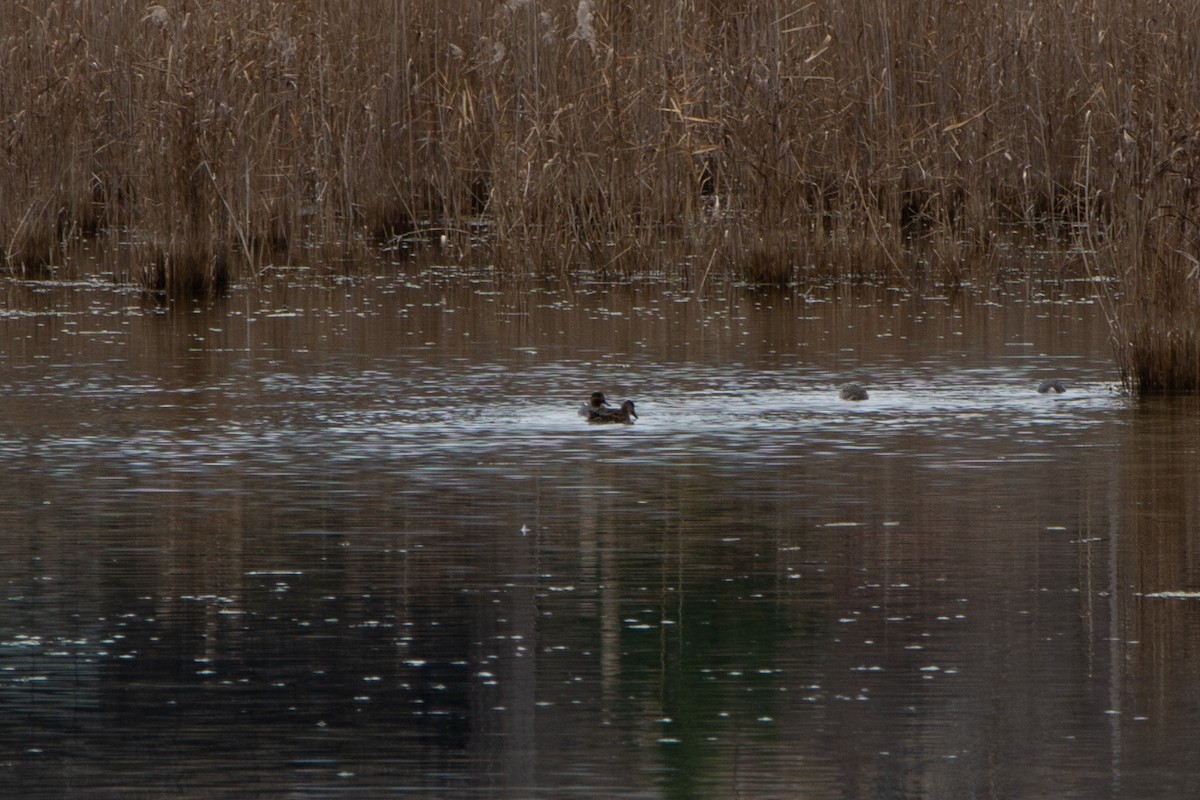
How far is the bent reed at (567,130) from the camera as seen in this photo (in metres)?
15.7

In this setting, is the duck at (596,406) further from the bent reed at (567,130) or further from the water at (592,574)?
the bent reed at (567,130)

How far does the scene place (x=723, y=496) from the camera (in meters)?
8.09

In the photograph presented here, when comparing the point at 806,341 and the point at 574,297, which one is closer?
the point at 806,341

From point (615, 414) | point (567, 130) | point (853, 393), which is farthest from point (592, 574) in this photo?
point (567, 130)

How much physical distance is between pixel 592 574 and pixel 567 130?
396 inches

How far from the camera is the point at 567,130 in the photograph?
649 inches

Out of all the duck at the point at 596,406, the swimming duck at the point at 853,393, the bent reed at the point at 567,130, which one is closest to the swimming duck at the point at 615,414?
the duck at the point at 596,406

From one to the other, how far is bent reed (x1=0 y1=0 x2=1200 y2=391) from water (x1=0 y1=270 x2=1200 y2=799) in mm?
3277

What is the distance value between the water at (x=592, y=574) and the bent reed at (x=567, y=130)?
328 cm

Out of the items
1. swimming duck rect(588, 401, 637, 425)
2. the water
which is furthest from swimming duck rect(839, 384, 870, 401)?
swimming duck rect(588, 401, 637, 425)

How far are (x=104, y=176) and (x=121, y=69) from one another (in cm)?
141

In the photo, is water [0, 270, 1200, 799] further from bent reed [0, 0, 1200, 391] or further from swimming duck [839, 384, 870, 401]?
bent reed [0, 0, 1200, 391]

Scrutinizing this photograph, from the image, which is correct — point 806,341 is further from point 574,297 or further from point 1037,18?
point 1037,18

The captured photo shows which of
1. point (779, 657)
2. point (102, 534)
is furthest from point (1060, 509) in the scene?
point (102, 534)
